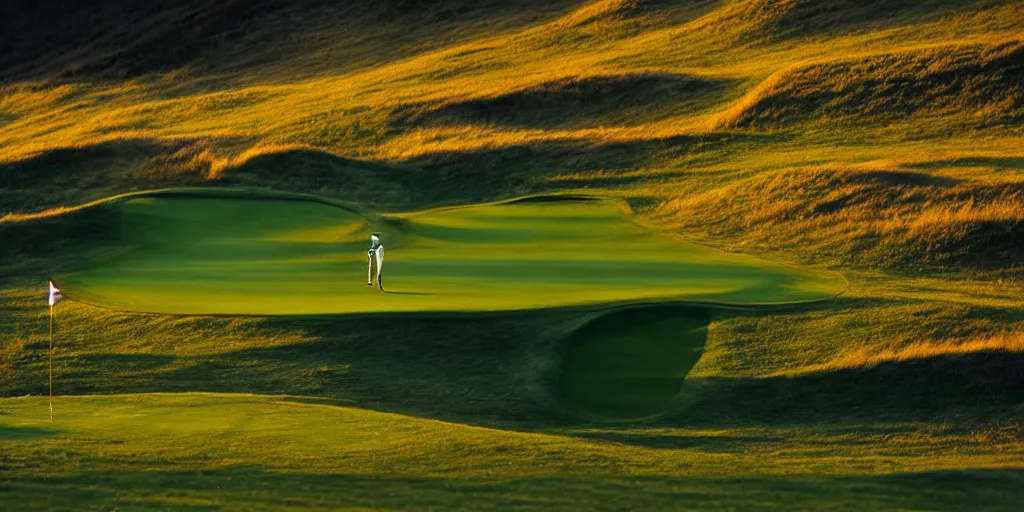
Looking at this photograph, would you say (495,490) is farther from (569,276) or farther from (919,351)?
(569,276)

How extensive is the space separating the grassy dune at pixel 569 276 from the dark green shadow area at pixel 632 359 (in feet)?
0.15

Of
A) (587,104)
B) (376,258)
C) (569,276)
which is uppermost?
(587,104)

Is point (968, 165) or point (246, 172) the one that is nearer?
point (968, 165)

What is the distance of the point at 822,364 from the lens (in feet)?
67.2

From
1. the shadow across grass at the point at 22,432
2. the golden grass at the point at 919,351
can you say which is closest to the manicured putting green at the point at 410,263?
the golden grass at the point at 919,351

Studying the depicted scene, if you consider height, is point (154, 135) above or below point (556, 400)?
above

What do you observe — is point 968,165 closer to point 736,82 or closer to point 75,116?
point 736,82

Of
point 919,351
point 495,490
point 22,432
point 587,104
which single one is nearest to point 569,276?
point 919,351

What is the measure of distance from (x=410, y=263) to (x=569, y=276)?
3054 mm

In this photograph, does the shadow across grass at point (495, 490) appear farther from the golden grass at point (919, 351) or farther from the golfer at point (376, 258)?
the golfer at point (376, 258)

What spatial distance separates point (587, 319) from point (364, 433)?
535 cm

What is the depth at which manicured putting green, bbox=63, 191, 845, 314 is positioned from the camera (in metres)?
22.4

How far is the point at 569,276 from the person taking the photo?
77.7 ft

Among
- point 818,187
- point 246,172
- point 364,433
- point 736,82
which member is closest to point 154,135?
point 246,172
